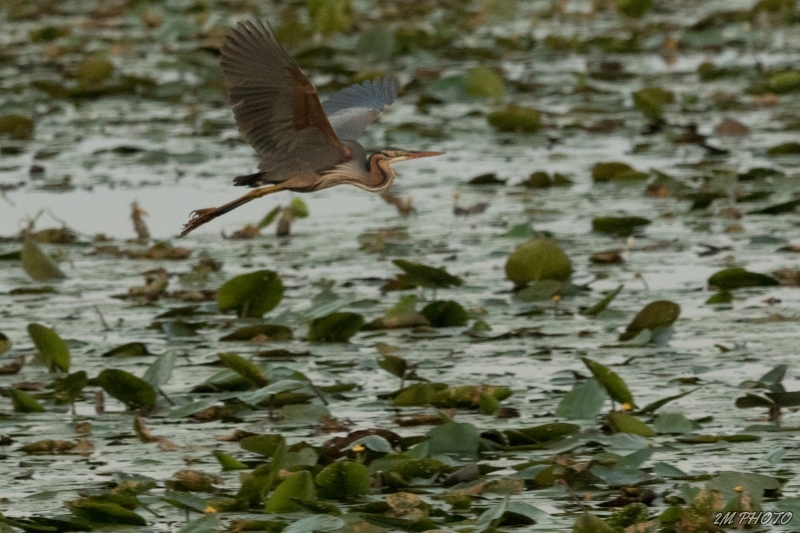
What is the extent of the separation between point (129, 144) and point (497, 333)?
4837mm

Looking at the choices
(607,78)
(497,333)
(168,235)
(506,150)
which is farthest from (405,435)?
(607,78)

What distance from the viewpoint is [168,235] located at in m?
8.04

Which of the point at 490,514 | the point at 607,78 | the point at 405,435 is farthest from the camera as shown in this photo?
the point at 607,78

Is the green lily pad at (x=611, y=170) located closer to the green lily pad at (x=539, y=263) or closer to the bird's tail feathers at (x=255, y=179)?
the green lily pad at (x=539, y=263)

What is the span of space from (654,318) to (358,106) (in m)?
1.42

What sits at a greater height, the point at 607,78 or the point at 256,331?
the point at 607,78

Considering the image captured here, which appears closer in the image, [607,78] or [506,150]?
[506,150]

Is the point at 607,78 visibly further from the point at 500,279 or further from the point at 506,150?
the point at 500,279

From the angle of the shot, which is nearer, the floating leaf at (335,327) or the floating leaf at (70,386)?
the floating leaf at (70,386)

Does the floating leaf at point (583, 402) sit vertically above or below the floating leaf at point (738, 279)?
below

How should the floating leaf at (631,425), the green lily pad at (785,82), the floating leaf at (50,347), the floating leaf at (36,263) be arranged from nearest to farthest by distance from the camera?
the floating leaf at (631,425) → the floating leaf at (50,347) → the floating leaf at (36,263) → the green lily pad at (785,82)

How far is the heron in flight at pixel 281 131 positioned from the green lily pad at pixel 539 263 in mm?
860

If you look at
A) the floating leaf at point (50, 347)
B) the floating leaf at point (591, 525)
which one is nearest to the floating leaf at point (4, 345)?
the floating leaf at point (50, 347)

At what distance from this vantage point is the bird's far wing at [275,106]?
5250mm
